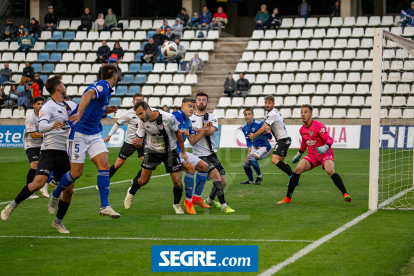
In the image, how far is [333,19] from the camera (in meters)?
29.6

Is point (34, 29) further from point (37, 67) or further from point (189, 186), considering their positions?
point (189, 186)

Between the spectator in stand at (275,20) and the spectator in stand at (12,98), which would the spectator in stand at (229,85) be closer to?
the spectator in stand at (275,20)

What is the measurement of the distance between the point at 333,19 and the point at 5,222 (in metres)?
24.4

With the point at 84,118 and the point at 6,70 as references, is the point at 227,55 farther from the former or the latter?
the point at 84,118

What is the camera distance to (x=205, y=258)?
636 centimetres

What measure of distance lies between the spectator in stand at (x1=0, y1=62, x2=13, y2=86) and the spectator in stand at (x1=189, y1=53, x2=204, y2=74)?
9791 mm

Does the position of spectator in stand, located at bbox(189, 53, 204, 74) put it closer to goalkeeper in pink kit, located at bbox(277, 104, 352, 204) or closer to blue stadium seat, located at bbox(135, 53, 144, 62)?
blue stadium seat, located at bbox(135, 53, 144, 62)

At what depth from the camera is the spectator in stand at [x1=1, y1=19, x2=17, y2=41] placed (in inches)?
1313

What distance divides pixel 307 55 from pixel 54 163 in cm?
2190

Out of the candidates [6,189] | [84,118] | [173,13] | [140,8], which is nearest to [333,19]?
[173,13]

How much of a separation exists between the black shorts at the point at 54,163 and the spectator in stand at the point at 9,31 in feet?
89.3

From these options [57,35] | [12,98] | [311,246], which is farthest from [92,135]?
[57,35]

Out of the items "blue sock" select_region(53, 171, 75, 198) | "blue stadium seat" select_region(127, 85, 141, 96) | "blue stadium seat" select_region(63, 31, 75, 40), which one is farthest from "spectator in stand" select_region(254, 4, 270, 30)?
"blue sock" select_region(53, 171, 75, 198)

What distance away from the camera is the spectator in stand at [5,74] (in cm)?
2988
